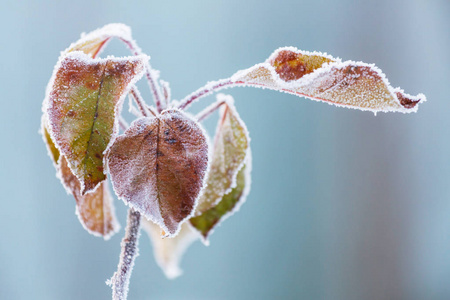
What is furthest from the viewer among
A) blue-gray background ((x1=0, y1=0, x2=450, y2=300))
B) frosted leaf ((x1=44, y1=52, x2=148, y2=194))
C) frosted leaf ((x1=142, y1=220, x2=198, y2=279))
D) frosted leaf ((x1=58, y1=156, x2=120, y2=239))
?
blue-gray background ((x1=0, y1=0, x2=450, y2=300))

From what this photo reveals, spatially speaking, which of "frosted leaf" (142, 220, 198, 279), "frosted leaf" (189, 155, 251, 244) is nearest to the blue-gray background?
"frosted leaf" (142, 220, 198, 279)

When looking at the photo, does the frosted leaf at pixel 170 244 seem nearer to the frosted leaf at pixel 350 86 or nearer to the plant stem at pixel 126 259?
the plant stem at pixel 126 259

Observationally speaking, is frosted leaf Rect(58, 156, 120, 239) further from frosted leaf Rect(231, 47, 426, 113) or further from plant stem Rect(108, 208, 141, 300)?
frosted leaf Rect(231, 47, 426, 113)

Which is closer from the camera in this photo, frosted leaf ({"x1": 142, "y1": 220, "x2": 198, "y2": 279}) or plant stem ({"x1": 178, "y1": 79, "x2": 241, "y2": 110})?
plant stem ({"x1": 178, "y1": 79, "x2": 241, "y2": 110})

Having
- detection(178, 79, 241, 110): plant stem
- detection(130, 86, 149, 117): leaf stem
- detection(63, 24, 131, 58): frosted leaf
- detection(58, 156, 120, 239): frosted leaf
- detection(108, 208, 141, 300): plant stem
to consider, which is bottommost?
detection(108, 208, 141, 300): plant stem

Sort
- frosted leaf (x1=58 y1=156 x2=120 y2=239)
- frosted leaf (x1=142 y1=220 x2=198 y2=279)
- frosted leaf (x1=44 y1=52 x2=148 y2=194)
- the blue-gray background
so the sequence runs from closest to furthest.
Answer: frosted leaf (x1=44 y1=52 x2=148 y2=194) → frosted leaf (x1=58 y1=156 x2=120 y2=239) → frosted leaf (x1=142 y1=220 x2=198 y2=279) → the blue-gray background

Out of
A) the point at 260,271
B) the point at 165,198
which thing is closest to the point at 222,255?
the point at 260,271

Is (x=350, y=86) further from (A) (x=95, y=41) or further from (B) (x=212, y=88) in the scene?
(A) (x=95, y=41)

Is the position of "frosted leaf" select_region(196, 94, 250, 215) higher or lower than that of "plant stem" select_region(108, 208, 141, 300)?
higher
